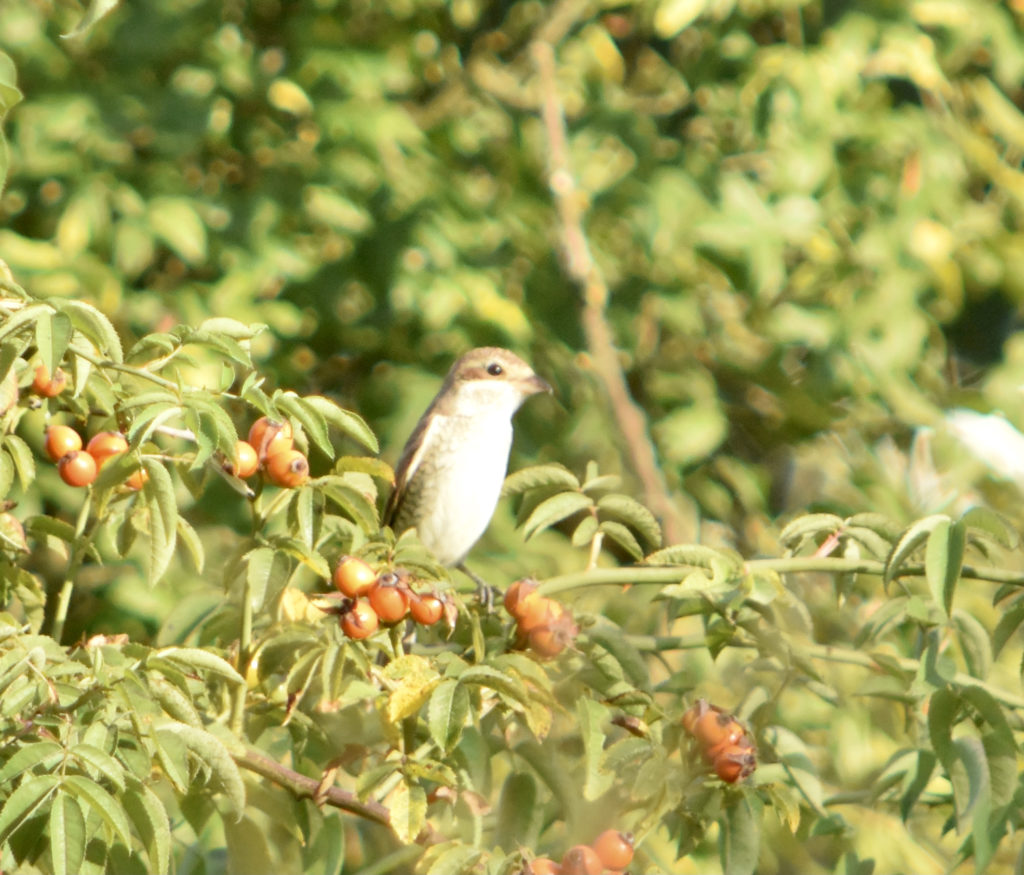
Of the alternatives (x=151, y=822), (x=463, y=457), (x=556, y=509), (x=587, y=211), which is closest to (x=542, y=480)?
(x=556, y=509)

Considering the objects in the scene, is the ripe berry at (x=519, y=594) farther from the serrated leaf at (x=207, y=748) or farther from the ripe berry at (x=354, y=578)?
the serrated leaf at (x=207, y=748)

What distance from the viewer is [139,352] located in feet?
6.77

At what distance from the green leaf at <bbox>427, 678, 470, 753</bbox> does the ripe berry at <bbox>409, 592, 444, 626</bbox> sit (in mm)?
246

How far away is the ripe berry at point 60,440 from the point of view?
226 cm

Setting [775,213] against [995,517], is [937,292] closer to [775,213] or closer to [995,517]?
[775,213]

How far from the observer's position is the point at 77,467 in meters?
2.21

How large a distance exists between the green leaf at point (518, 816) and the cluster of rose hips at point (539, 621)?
215 mm

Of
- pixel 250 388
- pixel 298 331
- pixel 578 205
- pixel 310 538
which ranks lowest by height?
pixel 298 331

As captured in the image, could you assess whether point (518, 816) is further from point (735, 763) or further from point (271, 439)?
point (271, 439)

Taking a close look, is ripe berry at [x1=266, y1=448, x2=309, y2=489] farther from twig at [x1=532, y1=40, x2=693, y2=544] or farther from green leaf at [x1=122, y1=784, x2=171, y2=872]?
twig at [x1=532, y1=40, x2=693, y2=544]

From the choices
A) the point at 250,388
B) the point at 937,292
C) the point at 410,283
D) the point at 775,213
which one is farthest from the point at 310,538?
the point at 937,292

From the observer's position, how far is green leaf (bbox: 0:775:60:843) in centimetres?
167

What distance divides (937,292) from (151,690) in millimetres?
4739

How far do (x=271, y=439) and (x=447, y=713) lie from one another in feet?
1.89
